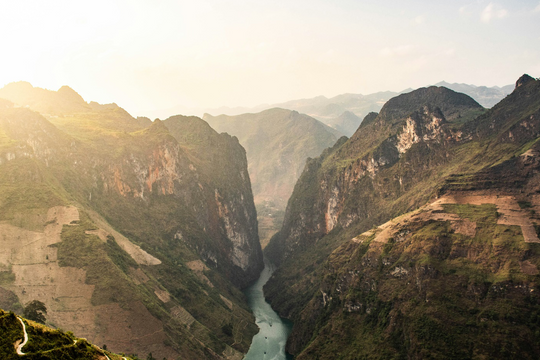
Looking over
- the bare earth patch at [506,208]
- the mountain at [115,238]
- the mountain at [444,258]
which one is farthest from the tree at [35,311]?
the bare earth patch at [506,208]

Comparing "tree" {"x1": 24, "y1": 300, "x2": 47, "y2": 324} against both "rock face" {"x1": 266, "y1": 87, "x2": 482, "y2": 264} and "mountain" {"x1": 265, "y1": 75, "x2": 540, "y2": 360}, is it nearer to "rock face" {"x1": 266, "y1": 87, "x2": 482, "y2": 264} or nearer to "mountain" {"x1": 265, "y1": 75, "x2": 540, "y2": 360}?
"mountain" {"x1": 265, "y1": 75, "x2": 540, "y2": 360}

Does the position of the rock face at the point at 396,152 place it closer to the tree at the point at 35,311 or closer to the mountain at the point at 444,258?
the mountain at the point at 444,258

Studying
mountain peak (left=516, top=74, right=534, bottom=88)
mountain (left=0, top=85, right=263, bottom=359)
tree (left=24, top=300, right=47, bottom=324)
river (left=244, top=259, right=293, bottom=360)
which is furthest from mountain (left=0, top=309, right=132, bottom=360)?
mountain peak (left=516, top=74, right=534, bottom=88)

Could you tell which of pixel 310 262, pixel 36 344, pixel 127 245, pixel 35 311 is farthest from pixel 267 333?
pixel 36 344

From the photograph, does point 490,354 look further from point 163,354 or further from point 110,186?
point 110,186

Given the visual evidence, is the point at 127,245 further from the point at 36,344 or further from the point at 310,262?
the point at 310,262
